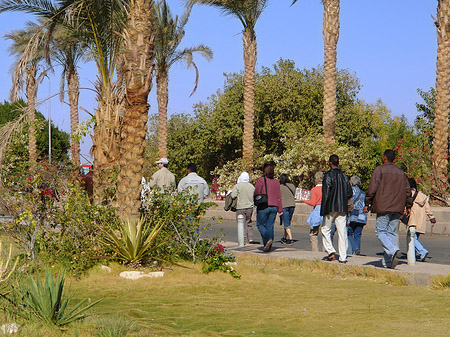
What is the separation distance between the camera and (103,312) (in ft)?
23.9

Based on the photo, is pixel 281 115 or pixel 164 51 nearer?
pixel 164 51

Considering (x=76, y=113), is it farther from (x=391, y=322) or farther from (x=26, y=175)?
(x=391, y=322)

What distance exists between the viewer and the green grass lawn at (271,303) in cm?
662

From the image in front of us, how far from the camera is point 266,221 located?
1295cm

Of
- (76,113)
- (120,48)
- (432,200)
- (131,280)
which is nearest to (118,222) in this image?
(131,280)

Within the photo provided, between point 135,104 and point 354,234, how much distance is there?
5.57 metres

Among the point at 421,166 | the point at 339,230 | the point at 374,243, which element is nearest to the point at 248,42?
the point at 421,166

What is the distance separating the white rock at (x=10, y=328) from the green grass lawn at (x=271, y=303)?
1.70ft

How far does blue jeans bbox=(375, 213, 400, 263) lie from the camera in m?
10.4

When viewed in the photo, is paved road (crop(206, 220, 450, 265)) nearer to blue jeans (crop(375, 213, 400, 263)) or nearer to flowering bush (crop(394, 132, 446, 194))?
blue jeans (crop(375, 213, 400, 263))

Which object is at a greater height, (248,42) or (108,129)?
(248,42)

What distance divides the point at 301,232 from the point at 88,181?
7.55 m

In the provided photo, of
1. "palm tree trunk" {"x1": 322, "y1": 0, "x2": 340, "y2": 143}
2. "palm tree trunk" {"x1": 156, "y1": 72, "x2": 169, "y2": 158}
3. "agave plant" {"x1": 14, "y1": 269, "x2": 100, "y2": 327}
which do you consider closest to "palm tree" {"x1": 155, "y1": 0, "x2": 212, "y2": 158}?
"palm tree trunk" {"x1": 156, "y1": 72, "x2": 169, "y2": 158}

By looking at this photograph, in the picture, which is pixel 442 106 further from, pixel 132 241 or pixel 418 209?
pixel 132 241
